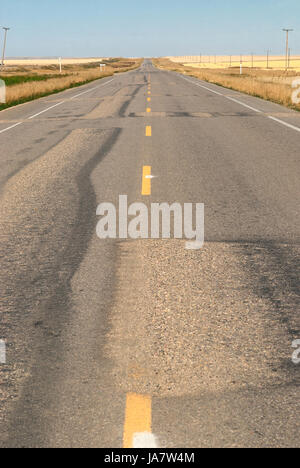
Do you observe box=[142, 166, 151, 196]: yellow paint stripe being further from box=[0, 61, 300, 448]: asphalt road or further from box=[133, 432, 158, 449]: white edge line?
box=[133, 432, 158, 449]: white edge line

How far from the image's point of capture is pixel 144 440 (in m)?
2.61

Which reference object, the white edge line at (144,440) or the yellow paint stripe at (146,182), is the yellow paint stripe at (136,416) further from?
the yellow paint stripe at (146,182)

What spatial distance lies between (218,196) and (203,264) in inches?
101

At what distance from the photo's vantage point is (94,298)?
4176 mm

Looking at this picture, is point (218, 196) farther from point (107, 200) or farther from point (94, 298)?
point (94, 298)

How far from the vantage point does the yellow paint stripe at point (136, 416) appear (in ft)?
8.72

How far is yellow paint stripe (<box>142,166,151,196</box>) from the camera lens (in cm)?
758

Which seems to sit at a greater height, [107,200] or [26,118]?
[26,118]

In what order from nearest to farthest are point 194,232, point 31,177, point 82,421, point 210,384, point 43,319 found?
point 82,421 → point 210,384 → point 43,319 → point 194,232 → point 31,177

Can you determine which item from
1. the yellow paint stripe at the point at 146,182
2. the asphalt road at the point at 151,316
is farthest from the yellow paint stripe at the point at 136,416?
the yellow paint stripe at the point at 146,182

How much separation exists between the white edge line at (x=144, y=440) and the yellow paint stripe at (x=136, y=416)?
20 millimetres

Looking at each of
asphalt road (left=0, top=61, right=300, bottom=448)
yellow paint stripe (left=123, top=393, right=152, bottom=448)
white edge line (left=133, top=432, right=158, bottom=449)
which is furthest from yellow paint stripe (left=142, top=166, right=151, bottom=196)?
white edge line (left=133, top=432, right=158, bottom=449)

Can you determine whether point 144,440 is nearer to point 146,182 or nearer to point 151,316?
point 151,316
